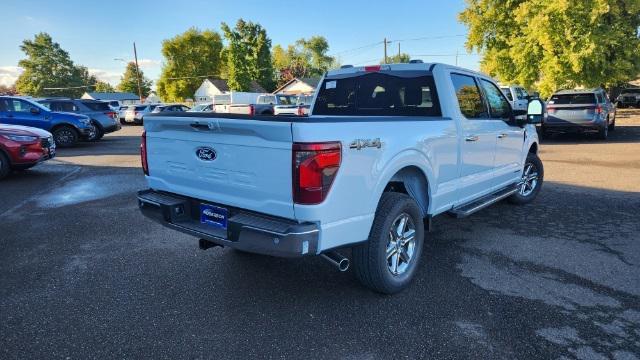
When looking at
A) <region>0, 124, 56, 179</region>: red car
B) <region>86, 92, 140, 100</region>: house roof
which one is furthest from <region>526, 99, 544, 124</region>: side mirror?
<region>86, 92, 140, 100</region>: house roof

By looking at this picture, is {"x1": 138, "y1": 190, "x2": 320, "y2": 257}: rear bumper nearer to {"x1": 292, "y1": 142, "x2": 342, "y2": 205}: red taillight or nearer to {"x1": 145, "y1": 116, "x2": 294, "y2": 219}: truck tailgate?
{"x1": 145, "y1": 116, "x2": 294, "y2": 219}: truck tailgate

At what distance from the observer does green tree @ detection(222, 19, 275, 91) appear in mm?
64250

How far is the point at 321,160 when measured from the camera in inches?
106

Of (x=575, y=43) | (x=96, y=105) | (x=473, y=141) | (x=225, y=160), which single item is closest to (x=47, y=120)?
(x=96, y=105)

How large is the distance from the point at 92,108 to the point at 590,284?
60.7ft

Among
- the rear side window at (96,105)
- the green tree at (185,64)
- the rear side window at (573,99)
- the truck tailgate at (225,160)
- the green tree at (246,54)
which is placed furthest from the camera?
the green tree at (185,64)

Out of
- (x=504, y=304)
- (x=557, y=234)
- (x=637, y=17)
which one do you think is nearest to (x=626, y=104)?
(x=637, y=17)

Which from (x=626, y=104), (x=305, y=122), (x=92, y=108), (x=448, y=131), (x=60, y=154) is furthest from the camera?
(x=626, y=104)

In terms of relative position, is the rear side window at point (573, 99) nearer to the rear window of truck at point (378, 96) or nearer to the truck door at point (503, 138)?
the truck door at point (503, 138)

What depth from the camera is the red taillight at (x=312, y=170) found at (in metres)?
2.67

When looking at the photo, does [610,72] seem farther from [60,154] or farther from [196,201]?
[60,154]

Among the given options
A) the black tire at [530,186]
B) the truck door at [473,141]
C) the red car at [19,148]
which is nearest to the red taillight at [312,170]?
the truck door at [473,141]

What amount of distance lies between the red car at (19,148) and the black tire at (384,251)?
8.51 metres

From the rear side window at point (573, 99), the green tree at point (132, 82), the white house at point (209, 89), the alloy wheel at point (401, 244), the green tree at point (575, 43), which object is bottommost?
the alloy wheel at point (401, 244)
